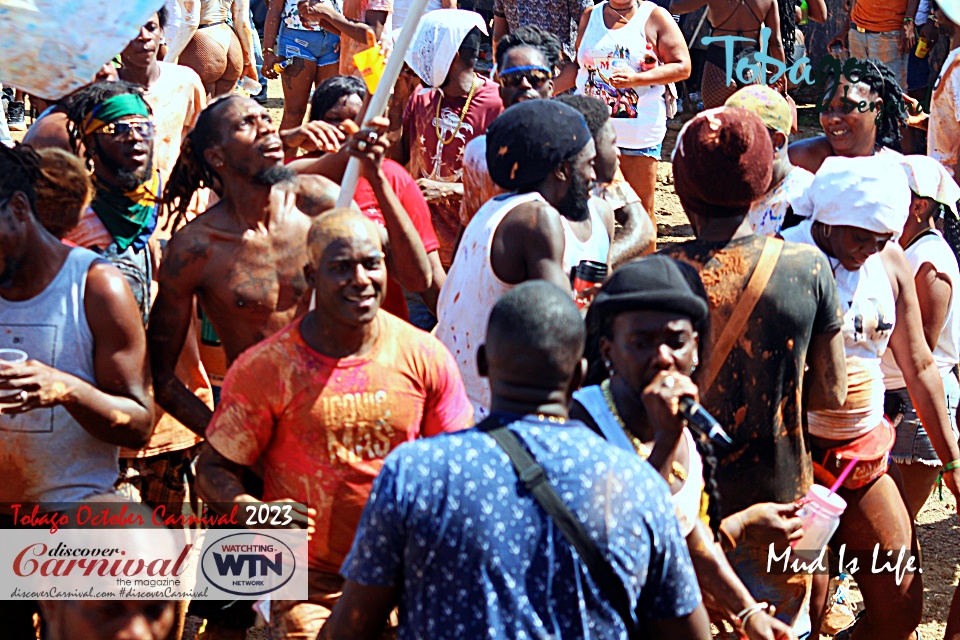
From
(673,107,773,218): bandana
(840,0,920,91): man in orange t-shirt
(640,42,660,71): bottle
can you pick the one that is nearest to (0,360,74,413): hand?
(673,107,773,218): bandana

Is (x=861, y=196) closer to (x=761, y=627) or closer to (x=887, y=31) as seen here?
(x=761, y=627)

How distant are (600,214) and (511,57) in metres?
1.82

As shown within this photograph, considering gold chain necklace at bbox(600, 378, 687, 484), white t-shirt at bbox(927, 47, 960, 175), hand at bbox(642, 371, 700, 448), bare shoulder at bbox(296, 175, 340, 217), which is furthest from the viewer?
white t-shirt at bbox(927, 47, 960, 175)

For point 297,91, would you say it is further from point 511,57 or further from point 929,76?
point 929,76

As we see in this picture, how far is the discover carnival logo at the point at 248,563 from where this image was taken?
3.47m

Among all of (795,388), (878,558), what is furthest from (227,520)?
(878,558)

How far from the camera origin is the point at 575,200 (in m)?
4.21

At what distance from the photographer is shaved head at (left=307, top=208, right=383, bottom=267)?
11.4 feet

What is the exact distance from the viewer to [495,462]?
2414 mm

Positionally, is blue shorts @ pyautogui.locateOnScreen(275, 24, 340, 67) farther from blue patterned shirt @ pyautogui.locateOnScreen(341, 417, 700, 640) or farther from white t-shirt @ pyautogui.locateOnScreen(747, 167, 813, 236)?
blue patterned shirt @ pyautogui.locateOnScreen(341, 417, 700, 640)

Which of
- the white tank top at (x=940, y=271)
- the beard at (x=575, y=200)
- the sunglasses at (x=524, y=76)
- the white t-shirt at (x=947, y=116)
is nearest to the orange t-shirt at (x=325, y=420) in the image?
the beard at (x=575, y=200)

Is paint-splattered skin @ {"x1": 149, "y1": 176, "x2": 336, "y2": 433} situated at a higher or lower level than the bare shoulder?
lower

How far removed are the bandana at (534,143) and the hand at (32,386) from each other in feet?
5.37

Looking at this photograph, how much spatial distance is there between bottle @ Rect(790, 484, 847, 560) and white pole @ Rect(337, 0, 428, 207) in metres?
1.82
